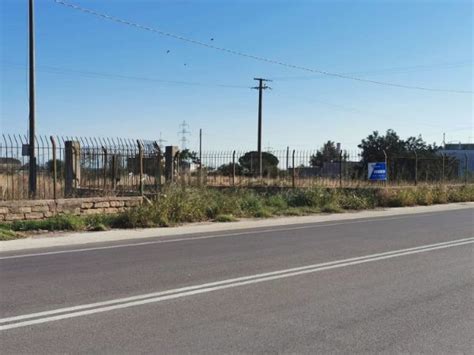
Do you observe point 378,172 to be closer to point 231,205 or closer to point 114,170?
point 231,205

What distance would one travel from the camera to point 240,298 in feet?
21.7

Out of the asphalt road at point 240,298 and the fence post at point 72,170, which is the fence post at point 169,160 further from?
the asphalt road at point 240,298

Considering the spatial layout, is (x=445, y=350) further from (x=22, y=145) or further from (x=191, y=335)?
(x=22, y=145)

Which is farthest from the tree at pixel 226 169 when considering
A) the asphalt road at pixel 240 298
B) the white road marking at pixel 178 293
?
the white road marking at pixel 178 293

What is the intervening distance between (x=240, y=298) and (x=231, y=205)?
11.3 m

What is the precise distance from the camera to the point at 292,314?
591cm

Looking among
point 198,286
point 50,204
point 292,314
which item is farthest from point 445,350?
point 50,204

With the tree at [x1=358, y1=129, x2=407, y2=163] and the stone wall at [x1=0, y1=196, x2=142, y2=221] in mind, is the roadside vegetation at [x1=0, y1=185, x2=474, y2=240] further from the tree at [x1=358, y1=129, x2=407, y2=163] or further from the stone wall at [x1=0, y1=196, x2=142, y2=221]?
the tree at [x1=358, y1=129, x2=407, y2=163]

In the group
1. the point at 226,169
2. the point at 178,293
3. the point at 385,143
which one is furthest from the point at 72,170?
the point at 385,143

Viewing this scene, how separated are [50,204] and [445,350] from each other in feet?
39.3

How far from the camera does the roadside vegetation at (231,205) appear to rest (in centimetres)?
1397

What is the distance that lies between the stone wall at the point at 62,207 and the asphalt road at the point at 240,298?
3.96 m

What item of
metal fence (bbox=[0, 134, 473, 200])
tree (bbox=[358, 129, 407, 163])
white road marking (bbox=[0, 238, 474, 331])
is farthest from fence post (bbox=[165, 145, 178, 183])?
tree (bbox=[358, 129, 407, 163])

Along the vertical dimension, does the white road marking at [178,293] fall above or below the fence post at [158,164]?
below
